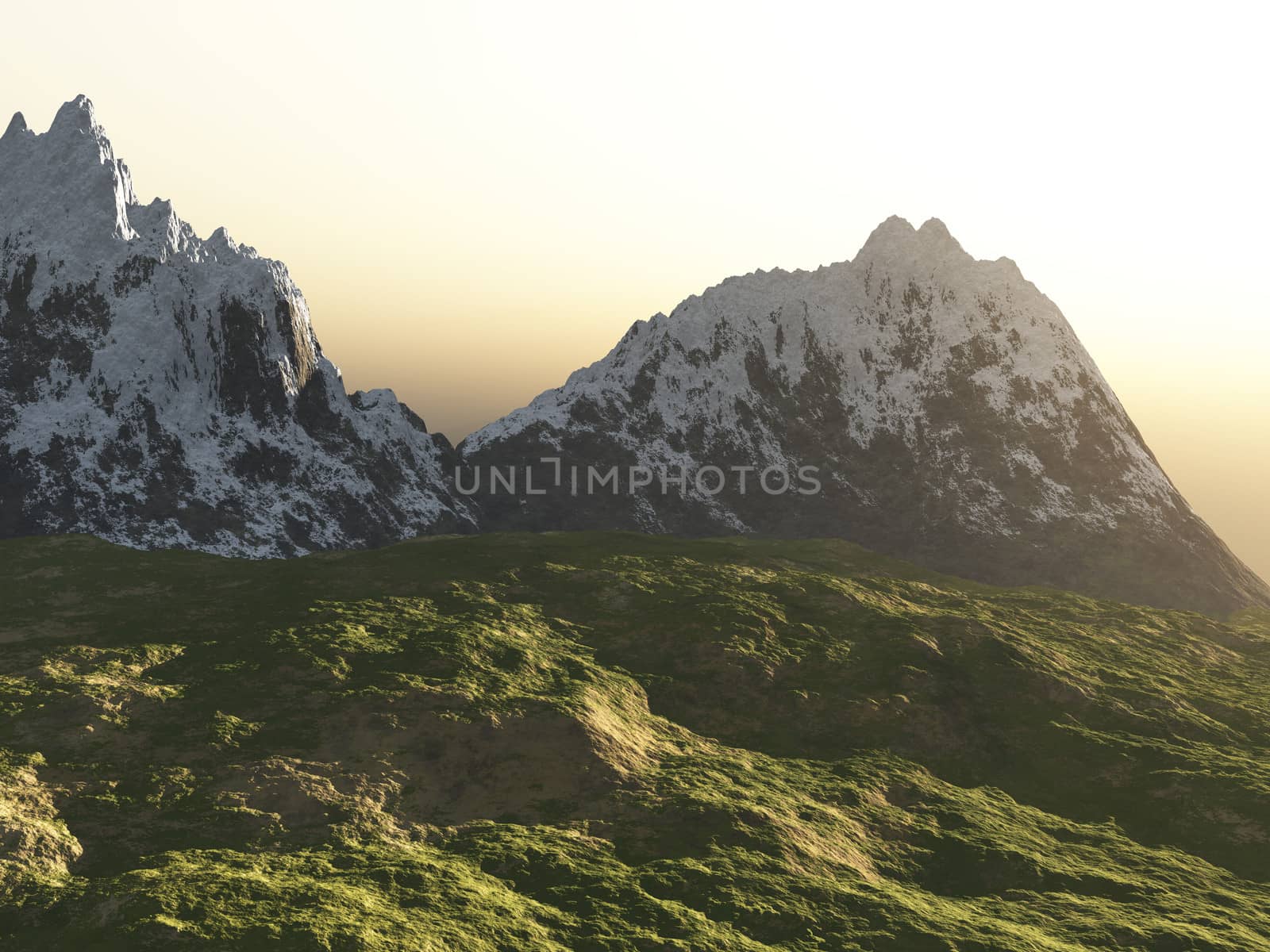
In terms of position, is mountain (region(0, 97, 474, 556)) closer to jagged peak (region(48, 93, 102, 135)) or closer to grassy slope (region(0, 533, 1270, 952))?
jagged peak (region(48, 93, 102, 135))

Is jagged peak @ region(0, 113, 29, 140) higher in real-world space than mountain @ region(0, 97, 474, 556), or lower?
higher

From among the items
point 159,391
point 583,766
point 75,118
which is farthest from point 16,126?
point 583,766

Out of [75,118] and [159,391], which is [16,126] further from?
[159,391]

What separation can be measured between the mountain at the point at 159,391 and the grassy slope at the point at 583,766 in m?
113

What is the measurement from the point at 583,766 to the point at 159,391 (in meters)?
153

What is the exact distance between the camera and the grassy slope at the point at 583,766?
1936 centimetres

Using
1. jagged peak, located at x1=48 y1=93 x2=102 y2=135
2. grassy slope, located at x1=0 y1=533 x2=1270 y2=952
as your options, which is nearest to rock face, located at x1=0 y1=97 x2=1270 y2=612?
jagged peak, located at x1=48 y1=93 x2=102 y2=135

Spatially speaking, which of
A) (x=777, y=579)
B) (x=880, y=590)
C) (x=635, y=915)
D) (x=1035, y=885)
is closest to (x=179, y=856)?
(x=635, y=915)

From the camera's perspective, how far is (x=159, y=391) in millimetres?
159500

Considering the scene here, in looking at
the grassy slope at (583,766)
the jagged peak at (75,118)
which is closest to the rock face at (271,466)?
the jagged peak at (75,118)

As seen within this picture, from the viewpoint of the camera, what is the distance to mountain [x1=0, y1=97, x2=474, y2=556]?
145375 mm

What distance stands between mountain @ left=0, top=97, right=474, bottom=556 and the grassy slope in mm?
112963

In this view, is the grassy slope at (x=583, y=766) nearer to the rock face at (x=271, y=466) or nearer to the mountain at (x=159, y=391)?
the mountain at (x=159, y=391)

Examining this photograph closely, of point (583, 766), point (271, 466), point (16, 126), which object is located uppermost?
point (16, 126)
